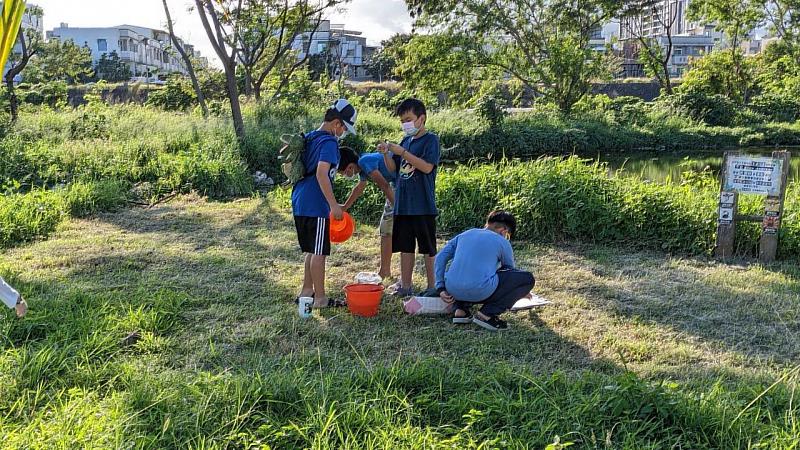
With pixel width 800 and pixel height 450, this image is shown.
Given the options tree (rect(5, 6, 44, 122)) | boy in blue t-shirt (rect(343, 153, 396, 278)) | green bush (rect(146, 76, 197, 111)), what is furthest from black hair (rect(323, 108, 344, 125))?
green bush (rect(146, 76, 197, 111))

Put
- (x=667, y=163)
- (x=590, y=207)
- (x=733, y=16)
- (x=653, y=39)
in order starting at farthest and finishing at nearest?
(x=653, y=39), (x=733, y=16), (x=667, y=163), (x=590, y=207)

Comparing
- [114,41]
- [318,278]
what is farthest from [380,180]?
[114,41]

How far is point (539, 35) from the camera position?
21.7 m

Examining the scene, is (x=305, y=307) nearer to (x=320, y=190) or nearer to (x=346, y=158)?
(x=320, y=190)

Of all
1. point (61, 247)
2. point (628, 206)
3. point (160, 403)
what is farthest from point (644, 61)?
point (160, 403)

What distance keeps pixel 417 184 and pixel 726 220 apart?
284 centimetres

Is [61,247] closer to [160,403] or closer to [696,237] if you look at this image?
[160,403]

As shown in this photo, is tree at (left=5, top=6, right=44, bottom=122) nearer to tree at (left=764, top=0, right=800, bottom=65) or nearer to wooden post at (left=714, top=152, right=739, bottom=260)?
wooden post at (left=714, top=152, right=739, bottom=260)

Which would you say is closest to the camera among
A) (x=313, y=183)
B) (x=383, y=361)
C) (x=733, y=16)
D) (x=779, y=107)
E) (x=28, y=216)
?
(x=383, y=361)

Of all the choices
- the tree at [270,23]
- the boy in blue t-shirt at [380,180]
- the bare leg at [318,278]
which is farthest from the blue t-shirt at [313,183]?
the tree at [270,23]

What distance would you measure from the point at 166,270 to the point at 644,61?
28.3 metres

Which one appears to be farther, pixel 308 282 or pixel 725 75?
pixel 725 75

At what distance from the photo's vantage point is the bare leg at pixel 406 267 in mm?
4098

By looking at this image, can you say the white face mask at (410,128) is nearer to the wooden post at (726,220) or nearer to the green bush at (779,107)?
the wooden post at (726,220)
